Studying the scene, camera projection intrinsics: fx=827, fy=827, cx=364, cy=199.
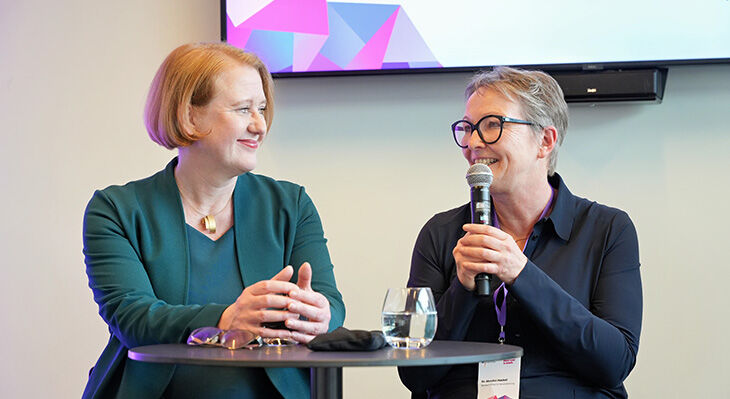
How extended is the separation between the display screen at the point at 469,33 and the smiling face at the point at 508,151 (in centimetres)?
82

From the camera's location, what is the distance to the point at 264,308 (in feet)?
5.34

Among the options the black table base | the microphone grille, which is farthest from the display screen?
the black table base

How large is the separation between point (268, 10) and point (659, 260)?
64.4 inches

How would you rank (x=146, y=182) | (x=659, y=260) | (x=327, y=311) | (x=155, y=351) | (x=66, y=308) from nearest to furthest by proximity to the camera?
(x=155, y=351)
(x=327, y=311)
(x=146, y=182)
(x=659, y=260)
(x=66, y=308)

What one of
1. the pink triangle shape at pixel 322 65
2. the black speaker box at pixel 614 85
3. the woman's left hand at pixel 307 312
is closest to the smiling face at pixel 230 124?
the woman's left hand at pixel 307 312

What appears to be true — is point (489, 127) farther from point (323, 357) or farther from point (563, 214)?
point (323, 357)

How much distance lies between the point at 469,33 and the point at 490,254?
135 centimetres

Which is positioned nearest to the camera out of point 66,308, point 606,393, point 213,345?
point 213,345

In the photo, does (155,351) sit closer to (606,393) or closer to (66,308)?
(606,393)

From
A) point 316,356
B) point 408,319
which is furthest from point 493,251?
point 316,356

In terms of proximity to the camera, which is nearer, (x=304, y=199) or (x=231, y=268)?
(x=231, y=268)

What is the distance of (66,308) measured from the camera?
3.16 m

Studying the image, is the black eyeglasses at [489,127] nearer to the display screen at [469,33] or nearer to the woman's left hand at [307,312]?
the woman's left hand at [307,312]

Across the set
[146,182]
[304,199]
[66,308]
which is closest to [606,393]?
[304,199]
